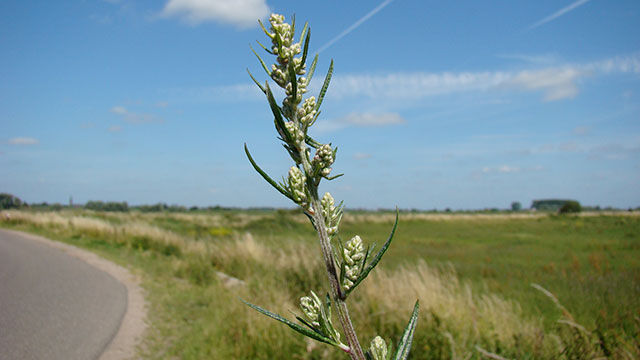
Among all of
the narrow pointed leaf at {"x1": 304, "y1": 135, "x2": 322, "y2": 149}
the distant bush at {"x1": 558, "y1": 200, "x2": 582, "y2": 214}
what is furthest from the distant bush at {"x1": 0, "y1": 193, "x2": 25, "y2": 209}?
the distant bush at {"x1": 558, "y1": 200, "x2": 582, "y2": 214}

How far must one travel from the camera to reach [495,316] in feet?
19.1

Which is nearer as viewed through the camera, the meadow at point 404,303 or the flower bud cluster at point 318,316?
the flower bud cluster at point 318,316

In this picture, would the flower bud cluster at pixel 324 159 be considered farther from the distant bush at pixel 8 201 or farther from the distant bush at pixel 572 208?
the distant bush at pixel 8 201

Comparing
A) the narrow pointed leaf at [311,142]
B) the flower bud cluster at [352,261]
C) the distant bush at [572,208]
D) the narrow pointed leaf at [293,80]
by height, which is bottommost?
the distant bush at [572,208]

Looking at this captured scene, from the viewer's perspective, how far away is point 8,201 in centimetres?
4659

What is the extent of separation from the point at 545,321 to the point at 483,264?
1072cm

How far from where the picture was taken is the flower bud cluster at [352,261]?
863mm

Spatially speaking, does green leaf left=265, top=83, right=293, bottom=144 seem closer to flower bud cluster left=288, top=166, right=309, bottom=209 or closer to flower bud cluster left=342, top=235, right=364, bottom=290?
flower bud cluster left=288, top=166, right=309, bottom=209

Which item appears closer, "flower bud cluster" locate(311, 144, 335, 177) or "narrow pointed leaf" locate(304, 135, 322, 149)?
"flower bud cluster" locate(311, 144, 335, 177)

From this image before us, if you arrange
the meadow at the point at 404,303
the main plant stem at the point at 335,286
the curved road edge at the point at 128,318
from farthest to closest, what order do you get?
the curved road edge at the point at 128,318 → the meadow at the point at 404,303 → the main plant stem at the point at 335,286

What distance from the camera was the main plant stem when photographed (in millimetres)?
806

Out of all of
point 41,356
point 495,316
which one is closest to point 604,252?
point 495,316

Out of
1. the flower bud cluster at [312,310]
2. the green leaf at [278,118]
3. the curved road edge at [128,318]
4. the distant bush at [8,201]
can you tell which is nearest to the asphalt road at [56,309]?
the curved road edge at [128,318]

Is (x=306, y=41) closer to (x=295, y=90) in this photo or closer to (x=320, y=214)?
(x=295, y=90)
